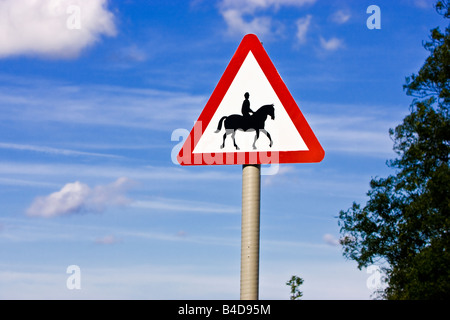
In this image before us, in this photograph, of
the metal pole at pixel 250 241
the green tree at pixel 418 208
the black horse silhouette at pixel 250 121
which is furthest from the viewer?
the green tree at pixel 418 208

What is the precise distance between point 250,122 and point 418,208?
Result: 21247mm

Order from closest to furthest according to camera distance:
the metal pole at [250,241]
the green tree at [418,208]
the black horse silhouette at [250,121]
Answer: the metal pole at [250,241] < the black horse silhouette at [250,121] < the green tree at [418,208]

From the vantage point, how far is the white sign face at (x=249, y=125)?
15.7 feet

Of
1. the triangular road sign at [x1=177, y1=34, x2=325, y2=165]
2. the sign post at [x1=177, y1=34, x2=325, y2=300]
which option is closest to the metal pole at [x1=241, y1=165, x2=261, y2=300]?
the sign post at [x1=177, y1=34, x2=325, y2=300]

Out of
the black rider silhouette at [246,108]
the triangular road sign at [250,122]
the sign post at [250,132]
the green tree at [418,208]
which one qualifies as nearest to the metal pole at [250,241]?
the sign post at [250,132]

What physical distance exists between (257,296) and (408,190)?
2418 centimetres

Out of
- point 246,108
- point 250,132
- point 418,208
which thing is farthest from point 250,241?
point 418,208

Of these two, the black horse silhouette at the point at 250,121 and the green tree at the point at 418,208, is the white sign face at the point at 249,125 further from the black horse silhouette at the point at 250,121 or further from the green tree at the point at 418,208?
the green tree at the point at 418,208

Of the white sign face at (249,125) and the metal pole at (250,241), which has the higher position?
the white sign face at (249,125)

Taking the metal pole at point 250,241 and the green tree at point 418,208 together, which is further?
the green tree at point 418,208

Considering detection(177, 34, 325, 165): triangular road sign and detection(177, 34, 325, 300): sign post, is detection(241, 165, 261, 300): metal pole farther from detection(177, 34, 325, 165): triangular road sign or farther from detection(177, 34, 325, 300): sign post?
detection(177, 34, 325, 165): triangular road sign
